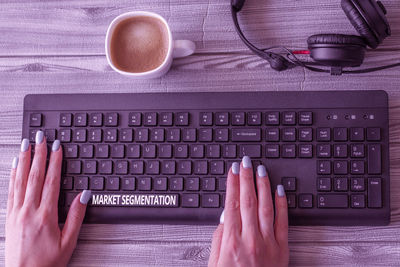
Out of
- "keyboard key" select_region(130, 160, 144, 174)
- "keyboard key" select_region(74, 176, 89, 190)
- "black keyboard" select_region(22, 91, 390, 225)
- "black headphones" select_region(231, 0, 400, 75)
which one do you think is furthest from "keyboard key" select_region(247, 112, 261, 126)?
"keyboard key" select_region(74, 176, 89, 190)

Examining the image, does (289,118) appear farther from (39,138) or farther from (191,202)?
(39,138)

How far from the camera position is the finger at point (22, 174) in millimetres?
748

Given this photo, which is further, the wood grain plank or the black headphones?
the wood grain plank

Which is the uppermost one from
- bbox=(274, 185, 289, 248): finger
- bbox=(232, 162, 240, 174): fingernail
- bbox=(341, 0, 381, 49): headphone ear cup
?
bbox=(341, 0, 381, 49): headphone ear cup

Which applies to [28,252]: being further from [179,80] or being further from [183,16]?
[183,16]

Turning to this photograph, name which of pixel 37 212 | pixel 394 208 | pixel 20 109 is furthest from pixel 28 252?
pixel 394 208

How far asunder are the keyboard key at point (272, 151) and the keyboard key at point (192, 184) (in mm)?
131

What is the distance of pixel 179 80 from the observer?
784 mm

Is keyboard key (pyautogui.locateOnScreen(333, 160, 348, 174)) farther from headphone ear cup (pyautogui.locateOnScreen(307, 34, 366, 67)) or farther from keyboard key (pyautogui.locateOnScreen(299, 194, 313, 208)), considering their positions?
headphone ear cup (pyautogui.locateOnScreen(307, 34, 366, 67))

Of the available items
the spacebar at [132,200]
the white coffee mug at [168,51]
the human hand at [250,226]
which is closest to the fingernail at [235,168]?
the human hand at [250,226]

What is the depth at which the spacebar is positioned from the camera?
714 mm

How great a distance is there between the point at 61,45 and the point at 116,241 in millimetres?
398

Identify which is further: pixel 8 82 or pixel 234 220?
pixel 8 82

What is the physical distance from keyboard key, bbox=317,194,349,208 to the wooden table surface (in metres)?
A: 0.06
